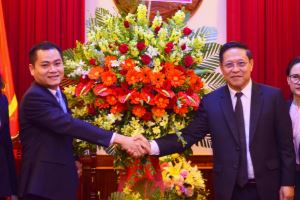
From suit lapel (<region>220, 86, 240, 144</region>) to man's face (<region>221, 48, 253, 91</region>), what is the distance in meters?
0.06

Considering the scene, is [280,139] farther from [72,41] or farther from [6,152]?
[72,41]

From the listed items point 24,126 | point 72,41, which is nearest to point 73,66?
point 24,126

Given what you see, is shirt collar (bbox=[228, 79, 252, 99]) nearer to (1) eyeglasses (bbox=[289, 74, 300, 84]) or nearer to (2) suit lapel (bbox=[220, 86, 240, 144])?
(2) suit lapel (bbox=[220, 86, 240, 144])

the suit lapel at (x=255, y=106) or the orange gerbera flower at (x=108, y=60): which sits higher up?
the orange gerbera flower at (x=108, y=60)

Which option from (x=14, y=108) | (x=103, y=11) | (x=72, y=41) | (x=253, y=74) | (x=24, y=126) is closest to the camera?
(x=24, y=126)

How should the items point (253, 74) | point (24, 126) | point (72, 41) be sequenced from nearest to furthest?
1. point (24, 126)
2. point (72, 41)
3. point (253, 74)

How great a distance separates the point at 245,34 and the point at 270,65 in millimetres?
360

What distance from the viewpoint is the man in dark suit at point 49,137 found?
228 cm

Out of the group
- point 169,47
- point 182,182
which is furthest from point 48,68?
Answer: point 182,182

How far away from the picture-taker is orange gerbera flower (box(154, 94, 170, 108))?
2306mm

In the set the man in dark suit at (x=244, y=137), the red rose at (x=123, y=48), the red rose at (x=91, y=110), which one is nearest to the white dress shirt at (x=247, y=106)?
the man in dark suit at (x=244, y=137)

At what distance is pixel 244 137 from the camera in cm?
241

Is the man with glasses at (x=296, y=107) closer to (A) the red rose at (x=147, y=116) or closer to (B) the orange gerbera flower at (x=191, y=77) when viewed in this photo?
(B) the orange gerbera flower at (x=191, y=77)

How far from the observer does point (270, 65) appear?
4309 millimetres
